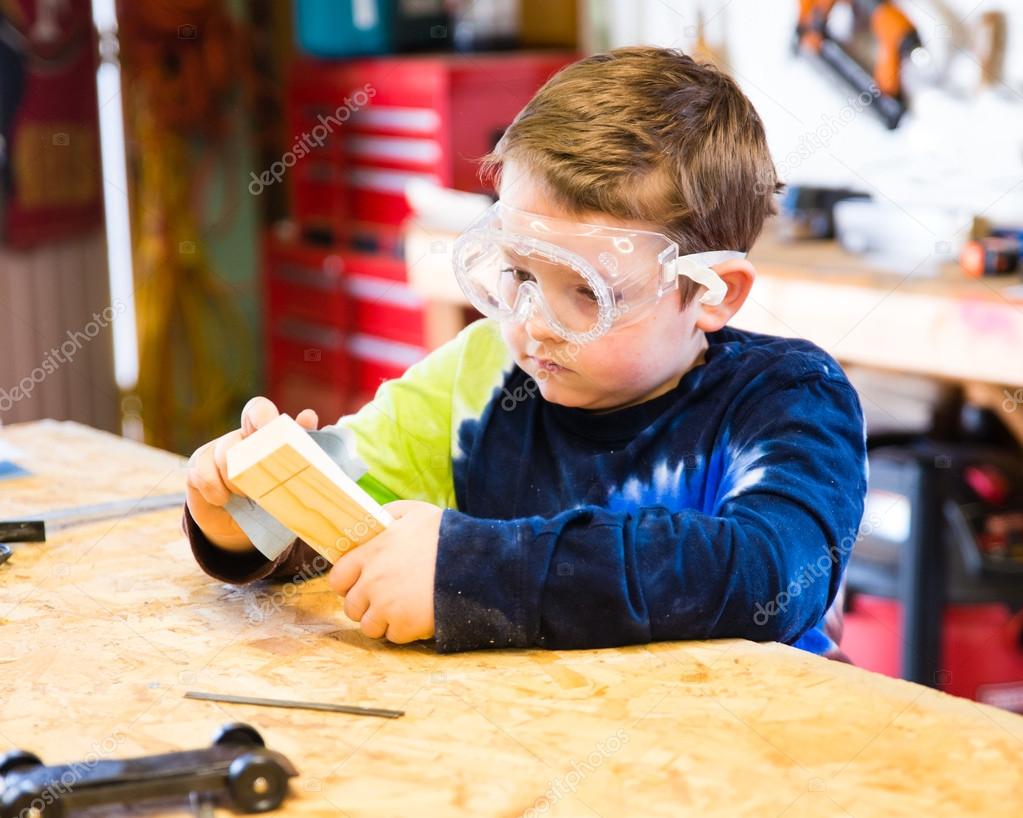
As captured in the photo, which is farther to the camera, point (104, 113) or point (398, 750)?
point (104, 113)

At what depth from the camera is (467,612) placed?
102cm

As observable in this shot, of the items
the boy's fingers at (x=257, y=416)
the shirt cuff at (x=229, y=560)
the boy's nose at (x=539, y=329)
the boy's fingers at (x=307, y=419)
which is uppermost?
the boy's nose at (x=539, y=329)

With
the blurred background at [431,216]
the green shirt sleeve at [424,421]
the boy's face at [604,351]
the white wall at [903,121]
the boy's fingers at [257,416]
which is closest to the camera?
the boy's fingers at [257,416]

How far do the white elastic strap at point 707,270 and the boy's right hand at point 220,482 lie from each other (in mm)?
355

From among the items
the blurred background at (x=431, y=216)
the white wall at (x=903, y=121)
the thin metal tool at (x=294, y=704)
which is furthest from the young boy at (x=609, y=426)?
the white wall at (x=903, y=121)

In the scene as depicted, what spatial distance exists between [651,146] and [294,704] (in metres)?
0.60

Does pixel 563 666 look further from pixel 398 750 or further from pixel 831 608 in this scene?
pixel 831 608

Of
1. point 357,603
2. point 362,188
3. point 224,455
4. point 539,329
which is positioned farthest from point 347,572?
point 362,188

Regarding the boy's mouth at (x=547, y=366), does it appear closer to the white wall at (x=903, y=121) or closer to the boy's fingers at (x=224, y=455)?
the boy's fingers at (x=224, y=455)

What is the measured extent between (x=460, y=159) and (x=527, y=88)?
1.17 feet

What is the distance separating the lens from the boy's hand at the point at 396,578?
102cm

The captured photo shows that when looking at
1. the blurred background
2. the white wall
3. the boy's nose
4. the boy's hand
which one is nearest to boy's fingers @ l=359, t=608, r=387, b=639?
the boy's hand

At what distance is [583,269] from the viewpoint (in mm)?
1146

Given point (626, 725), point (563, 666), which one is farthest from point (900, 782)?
point (563, 666)
